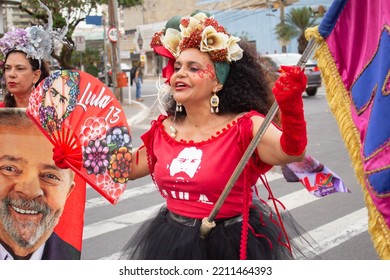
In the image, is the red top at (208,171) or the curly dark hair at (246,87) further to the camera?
the curly dark hair at (246,87)

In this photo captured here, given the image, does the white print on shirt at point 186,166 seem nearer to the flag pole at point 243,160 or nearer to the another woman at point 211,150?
the another woman at point 211,150

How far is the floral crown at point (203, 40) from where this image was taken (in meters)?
2.72

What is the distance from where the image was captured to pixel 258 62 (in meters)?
2.92

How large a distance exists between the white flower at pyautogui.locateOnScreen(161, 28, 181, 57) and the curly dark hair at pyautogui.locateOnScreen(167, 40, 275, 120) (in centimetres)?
27

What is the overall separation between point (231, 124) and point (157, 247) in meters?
0.66

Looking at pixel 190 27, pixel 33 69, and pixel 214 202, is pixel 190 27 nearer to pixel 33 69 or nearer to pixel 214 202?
pixel 214 202

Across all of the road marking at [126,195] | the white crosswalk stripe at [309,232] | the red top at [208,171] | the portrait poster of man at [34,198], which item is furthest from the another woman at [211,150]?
the road marking at [126,195]

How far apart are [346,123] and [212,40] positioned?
716mm

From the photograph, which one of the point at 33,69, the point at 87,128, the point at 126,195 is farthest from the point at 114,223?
the point at 87,128

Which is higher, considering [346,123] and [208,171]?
[346,123]

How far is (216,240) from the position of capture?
2.66 meters

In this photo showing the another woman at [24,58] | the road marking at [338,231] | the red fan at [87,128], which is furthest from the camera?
the road marking at [338,231]
